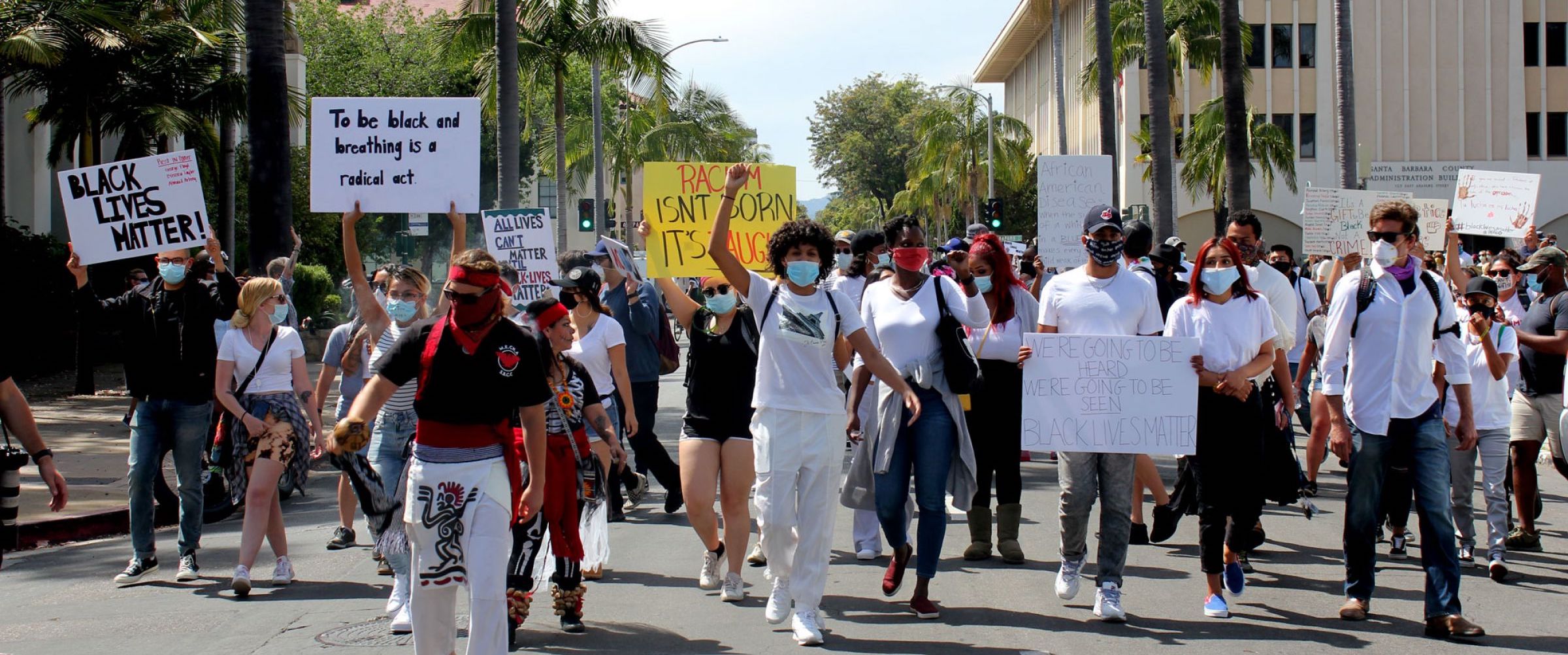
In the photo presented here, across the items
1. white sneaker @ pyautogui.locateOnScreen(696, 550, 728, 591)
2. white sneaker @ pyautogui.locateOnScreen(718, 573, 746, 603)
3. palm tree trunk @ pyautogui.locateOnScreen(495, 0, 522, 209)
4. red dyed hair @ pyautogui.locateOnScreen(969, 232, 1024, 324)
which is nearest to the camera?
white sneaker @ pyautogui.locateOnScreen(718, 573, 746, 603)

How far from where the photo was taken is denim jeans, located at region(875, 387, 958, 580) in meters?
6.64

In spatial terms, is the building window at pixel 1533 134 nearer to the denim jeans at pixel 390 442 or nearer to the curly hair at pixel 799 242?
the curly hair at pixel 799 242

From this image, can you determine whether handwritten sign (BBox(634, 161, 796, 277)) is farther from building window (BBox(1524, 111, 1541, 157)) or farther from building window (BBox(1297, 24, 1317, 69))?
building window (BBox(1524, 111, 1541, 157))

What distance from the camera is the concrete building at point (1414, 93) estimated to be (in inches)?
1836

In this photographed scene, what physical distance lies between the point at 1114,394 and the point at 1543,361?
347 cm

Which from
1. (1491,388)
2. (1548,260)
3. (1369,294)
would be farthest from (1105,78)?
(1369,294)

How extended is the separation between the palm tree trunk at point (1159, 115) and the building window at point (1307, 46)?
30.7 metres

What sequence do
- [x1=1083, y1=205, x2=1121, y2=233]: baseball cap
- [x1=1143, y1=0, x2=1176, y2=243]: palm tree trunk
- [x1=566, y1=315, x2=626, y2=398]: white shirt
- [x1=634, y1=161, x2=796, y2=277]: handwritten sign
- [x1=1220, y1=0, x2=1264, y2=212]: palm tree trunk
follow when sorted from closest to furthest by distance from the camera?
[x1=1083, y1=205, x2=1121, y2=233]: baseball cap < [x1=634, y1=161, x2=796, y2=277]: handwritten sign < [x1=566, y1=315, x2=626, y2=398]: white shirt < [x1=1220, y1=0, x2=1264, y2=212]: palm tree trunk < [x1=1143, y1=0, x2=1176, y2=243]: palm tree trunk

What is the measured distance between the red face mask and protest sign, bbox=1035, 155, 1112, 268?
8.37 m

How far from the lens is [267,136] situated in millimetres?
12984

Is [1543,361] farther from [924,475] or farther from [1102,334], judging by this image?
[924,475]

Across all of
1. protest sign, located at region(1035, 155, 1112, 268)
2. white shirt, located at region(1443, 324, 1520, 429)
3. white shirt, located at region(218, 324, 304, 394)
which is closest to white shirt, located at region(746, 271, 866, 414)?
white shirt, located at region(218, 324, 304, 394)

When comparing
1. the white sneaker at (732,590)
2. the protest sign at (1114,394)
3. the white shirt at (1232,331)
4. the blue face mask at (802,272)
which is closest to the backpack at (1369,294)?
the white shirt at (1232,331)

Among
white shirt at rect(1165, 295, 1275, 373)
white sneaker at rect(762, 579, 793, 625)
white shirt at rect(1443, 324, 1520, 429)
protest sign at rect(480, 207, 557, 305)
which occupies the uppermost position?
protest sign at rect(480, 207, 557, 305)
